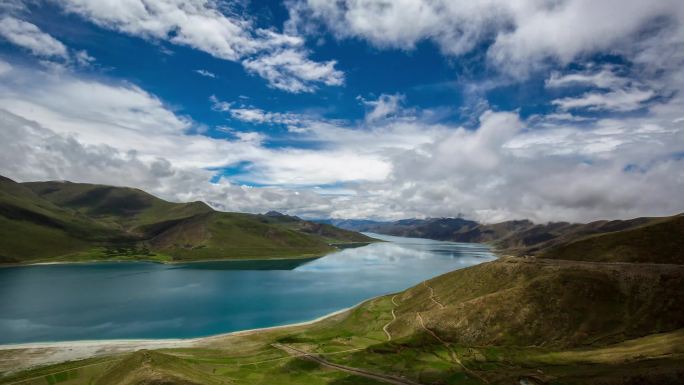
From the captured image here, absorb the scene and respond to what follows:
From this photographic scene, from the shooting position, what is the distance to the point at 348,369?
9606 cm

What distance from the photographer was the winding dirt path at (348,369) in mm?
87900

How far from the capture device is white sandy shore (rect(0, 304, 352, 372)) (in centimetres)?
10694

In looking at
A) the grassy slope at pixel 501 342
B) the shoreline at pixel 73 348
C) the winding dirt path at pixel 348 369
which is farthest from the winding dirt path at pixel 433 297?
the shoreline at pixel 73 348

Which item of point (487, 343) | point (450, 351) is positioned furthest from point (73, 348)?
point (487, 343)

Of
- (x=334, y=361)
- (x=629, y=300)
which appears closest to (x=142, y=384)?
(x=334, y=361)

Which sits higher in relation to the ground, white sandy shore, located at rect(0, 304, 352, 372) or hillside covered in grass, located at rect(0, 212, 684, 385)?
hillside covered in grass, located at rect(0, 212, 684, 385)

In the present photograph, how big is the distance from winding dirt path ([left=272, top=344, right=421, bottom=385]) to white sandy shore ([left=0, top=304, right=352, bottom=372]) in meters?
34.0

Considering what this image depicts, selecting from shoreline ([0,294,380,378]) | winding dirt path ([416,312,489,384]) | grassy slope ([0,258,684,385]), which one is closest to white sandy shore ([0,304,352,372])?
shoreline ([0,294,380,378])

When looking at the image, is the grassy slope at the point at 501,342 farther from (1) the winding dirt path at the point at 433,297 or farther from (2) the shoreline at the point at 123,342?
(2) the shoreline at the point at 123,342

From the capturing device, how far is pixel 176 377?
74562mm

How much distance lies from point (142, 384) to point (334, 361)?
47359mm

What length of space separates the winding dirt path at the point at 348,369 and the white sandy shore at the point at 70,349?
3404 centimetres

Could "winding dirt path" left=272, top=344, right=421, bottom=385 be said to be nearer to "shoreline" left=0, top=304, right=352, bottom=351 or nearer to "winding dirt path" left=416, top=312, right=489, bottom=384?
"winding dirt path" left=416, top=312, right=489, bottom=384

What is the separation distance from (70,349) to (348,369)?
292 ft
